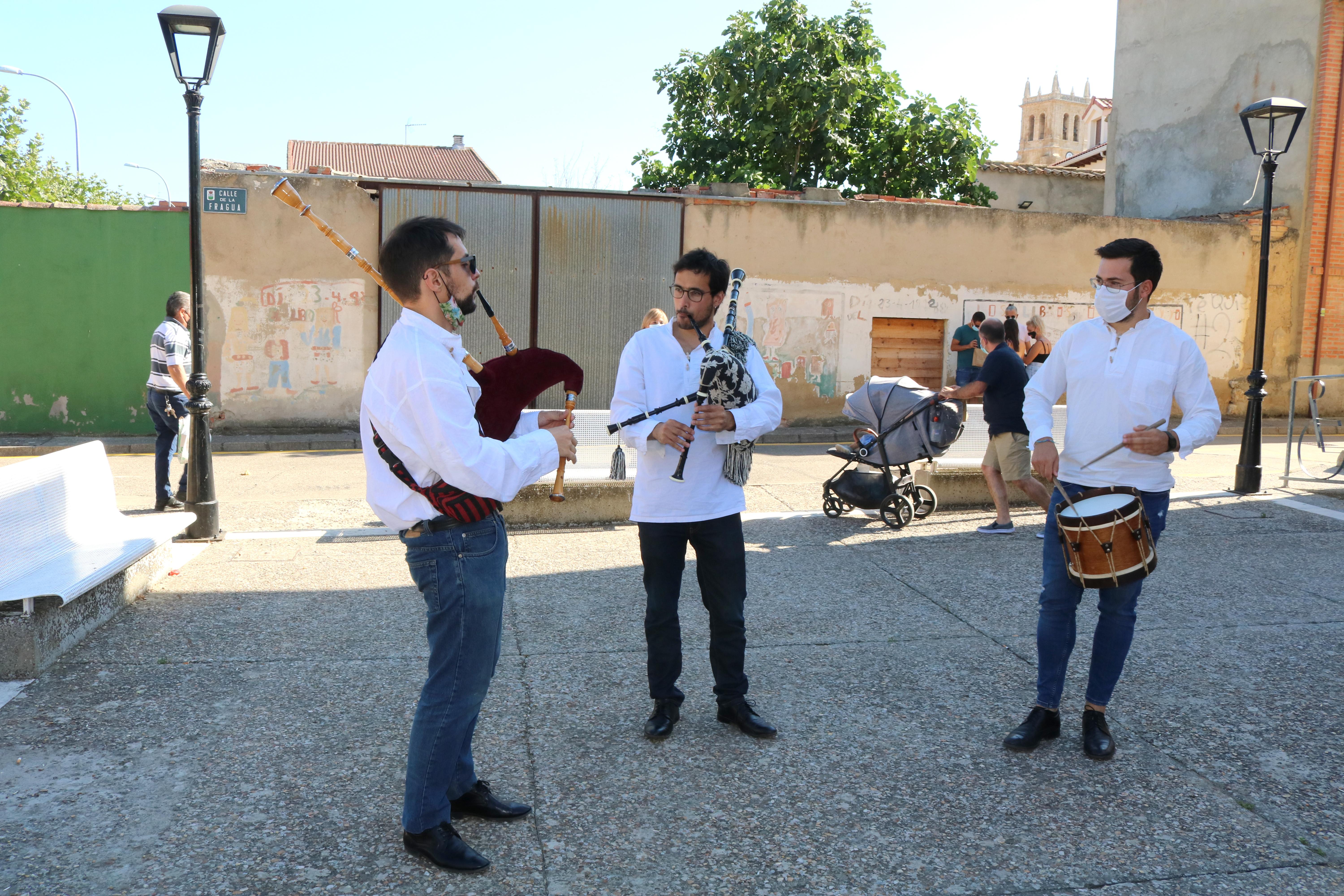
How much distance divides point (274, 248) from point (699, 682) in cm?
1284

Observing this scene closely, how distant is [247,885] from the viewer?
302cm

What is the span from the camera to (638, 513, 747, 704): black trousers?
4070 millimetres

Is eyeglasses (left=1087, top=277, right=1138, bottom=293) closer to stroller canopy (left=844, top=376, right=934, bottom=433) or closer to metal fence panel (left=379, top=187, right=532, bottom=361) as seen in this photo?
stroller canopy (left=844, top=376, right=934, bottom=433)

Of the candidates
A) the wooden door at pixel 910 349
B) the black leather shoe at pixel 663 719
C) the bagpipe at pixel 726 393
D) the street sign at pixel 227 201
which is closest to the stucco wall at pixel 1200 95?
the wooden door at pixel 910 349

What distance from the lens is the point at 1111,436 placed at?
4.03 metres

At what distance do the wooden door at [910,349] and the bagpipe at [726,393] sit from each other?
14.2 m

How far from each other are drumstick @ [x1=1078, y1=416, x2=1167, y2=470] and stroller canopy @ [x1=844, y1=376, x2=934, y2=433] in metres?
4.16

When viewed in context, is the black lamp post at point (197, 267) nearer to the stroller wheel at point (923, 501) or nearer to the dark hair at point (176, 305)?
the dark hair at point (176, 305)

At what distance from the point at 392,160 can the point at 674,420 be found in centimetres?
4336

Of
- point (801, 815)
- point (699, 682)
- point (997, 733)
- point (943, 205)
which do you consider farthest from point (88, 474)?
point (943, 205)

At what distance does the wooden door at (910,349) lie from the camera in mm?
18047

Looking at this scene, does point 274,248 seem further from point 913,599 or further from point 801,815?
point 801,815

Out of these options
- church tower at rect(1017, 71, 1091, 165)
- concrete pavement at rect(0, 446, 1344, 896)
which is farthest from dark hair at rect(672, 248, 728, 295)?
church tower at rect(1017, 71, 1091, 165)

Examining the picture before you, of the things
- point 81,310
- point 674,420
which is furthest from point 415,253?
point 81,310
